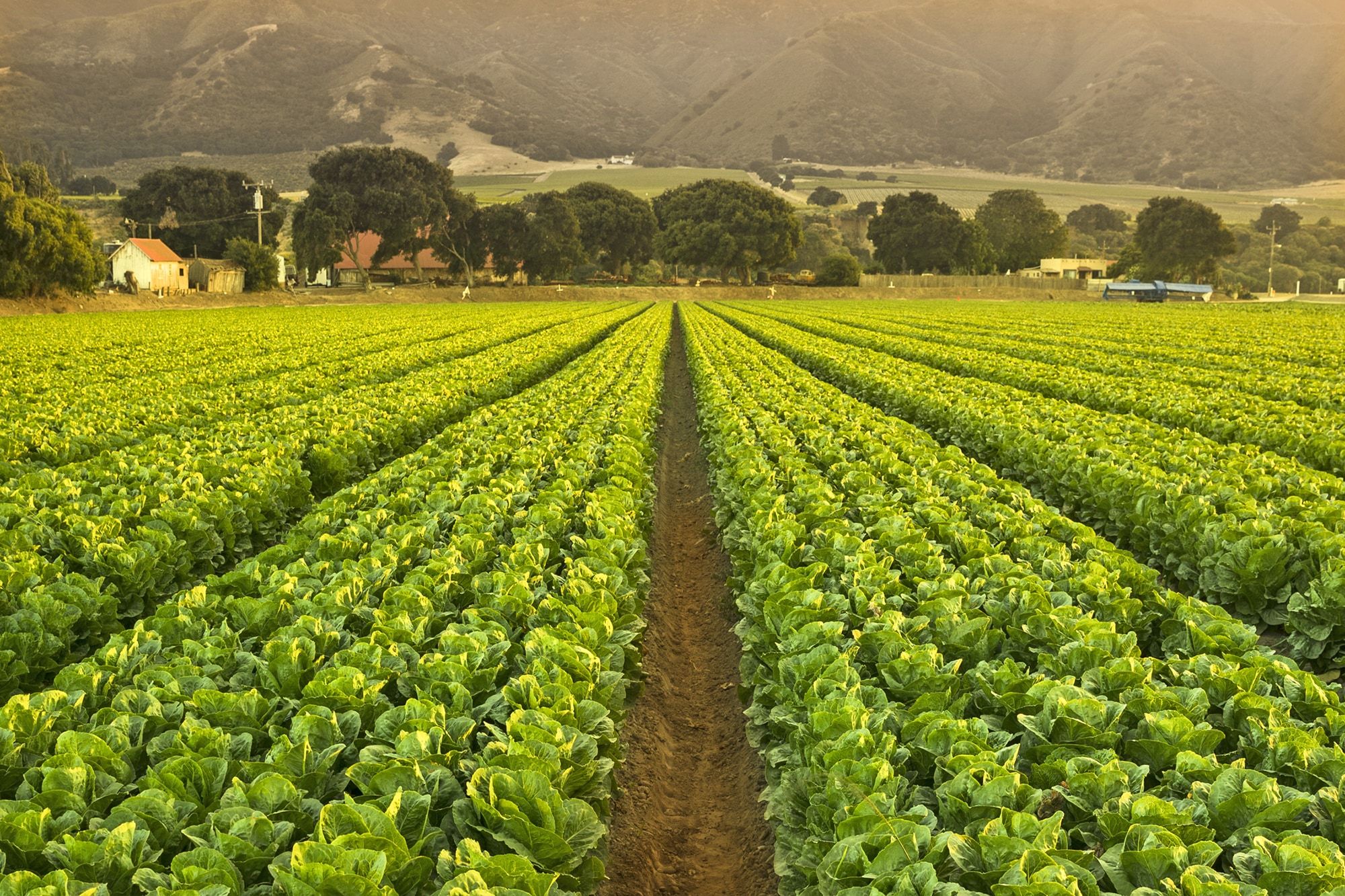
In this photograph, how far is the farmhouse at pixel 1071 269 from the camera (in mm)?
110438

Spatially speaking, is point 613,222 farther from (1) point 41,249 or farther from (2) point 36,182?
(1) point 41,249

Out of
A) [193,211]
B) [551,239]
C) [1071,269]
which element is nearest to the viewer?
[193,211]

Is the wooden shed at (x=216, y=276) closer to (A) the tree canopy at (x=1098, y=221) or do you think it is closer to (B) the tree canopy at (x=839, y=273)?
(B) the tree canopy at (x=839, y=273)

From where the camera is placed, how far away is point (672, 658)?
28.2 feet

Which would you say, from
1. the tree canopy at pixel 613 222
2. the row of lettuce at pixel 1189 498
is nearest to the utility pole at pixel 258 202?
the tree canopy at pixel 613 222

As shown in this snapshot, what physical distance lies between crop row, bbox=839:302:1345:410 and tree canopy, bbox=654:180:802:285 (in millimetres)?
50052

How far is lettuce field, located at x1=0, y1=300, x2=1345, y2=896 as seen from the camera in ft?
11.4

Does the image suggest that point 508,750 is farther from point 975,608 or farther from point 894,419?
point 894,419

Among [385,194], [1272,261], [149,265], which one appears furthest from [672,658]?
[1272,261]

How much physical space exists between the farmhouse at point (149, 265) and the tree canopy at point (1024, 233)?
90.2m

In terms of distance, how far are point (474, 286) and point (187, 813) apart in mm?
91861

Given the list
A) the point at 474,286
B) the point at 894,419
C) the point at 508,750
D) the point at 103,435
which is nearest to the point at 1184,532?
the point at 894,419

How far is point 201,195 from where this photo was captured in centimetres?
8575

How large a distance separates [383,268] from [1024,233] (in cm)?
8128
